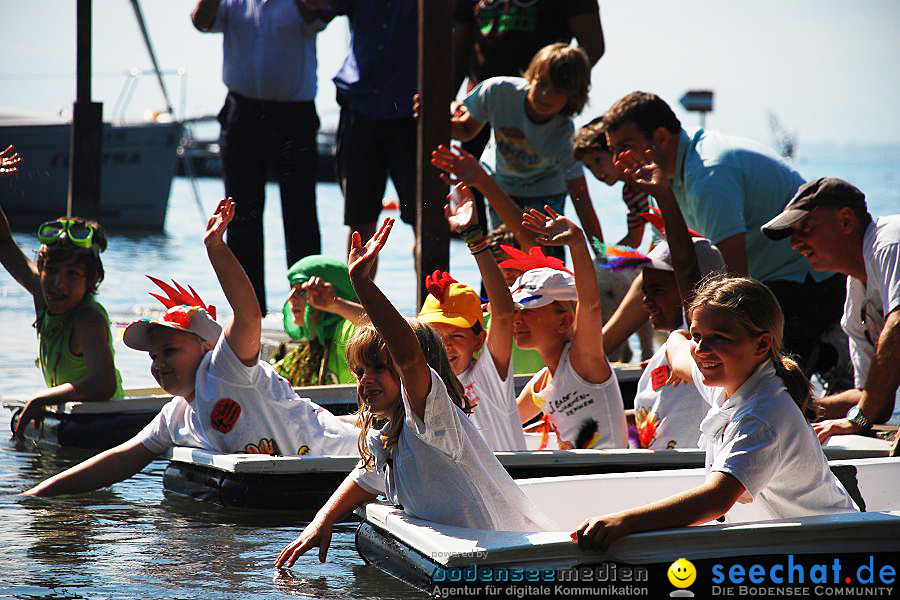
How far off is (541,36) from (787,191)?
6.98 feet

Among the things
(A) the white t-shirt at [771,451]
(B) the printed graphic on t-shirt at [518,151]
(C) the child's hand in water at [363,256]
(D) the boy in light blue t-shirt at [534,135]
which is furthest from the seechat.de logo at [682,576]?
(B) the printed graphic on t-shirt at [518,151]

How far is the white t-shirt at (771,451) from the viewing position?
3322 mm

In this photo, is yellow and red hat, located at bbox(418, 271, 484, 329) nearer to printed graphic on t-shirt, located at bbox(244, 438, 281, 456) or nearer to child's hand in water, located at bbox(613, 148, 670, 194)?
child's hand in water, located at bbox(613, 148, 670, 194)

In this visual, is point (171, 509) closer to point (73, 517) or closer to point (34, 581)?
point (73, 517)

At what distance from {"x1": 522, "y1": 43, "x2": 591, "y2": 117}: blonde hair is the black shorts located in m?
0.93

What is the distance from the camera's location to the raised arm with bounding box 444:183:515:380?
479 centimetres

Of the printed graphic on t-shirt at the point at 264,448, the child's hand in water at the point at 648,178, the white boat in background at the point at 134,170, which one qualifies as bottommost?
the white boat in background at the point at 134,170

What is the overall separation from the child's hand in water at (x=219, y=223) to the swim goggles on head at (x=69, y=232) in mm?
1986

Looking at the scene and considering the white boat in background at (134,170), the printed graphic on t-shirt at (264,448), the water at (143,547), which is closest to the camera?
the water at (143,547)

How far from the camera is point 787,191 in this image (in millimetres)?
6117

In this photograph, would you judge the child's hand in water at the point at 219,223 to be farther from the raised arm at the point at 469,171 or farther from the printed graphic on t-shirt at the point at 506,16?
the printed graphic on t-shirt at the point at 506,16

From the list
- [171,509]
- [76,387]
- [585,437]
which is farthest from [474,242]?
[76,387]

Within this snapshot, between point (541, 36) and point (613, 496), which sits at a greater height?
point (541, 36)

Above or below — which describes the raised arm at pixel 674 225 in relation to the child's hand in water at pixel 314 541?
above
